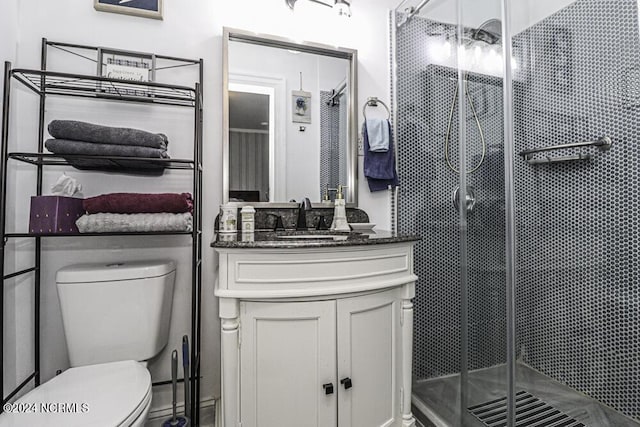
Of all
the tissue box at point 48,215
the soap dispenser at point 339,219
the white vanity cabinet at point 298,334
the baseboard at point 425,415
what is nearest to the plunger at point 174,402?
the white vanity cabinet at point 298,334

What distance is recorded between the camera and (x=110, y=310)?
117 centimetres

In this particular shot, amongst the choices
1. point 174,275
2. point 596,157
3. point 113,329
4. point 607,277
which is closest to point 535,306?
point 607,277

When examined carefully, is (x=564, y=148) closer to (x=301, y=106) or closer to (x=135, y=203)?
(x=301, y=106)

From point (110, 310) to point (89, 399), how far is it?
1.14ft

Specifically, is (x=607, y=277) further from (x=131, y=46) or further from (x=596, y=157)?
(x=131, y=46)

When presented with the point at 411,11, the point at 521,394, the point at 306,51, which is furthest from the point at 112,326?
the point at 411,11

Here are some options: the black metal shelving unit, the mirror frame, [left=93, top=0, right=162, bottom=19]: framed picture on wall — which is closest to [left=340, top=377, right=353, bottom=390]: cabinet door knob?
the black metal shelving unit

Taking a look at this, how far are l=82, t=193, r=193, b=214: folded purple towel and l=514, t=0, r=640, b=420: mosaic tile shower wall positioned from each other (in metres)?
1.44

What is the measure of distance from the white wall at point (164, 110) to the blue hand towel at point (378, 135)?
500 mm

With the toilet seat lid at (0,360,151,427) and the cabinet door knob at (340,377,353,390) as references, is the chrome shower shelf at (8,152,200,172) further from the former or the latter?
the cabinet door knob at (340,377,353,390)

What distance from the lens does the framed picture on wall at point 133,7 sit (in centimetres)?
135

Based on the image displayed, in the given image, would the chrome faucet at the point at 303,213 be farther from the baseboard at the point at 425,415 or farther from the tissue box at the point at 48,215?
the baseboard at the point at 425,415

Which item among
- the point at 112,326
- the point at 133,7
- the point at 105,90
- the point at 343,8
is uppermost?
the point at 343,8

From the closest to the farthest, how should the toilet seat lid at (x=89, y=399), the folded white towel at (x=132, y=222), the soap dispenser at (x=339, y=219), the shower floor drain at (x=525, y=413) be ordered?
1. the toilet seat lid at (x=89, y=399)
2. the folded white towel at (x=132, y=222)
3. the shower floor drain at (x=525, y=413)
4. the soap dispenser at (x=339, y=219)
